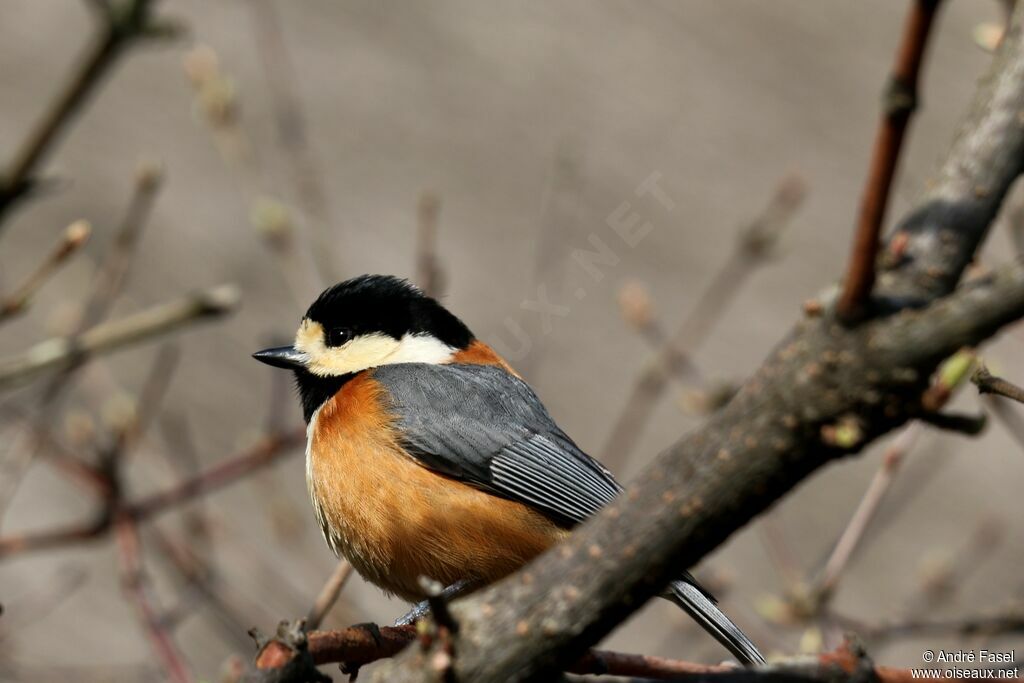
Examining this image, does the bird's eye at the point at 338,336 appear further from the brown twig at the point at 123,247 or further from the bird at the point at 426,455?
the brown twig at the point at 123,247

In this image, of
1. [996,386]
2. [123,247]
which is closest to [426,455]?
[123,247]

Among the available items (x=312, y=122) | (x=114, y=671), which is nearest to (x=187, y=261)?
(x=312, y=122)

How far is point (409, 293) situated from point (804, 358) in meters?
2.49

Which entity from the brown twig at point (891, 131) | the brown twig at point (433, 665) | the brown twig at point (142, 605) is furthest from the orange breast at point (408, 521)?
the brown twig at point (891, 131)

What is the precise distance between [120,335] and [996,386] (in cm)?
176

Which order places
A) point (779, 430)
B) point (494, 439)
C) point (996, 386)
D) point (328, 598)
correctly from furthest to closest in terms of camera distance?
point (494, 439) → point (328, 598) → point (996, 386) → point (779, 430)

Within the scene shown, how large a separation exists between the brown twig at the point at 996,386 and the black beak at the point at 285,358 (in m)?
2.50

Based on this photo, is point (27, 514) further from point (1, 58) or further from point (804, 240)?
point (804, 240)

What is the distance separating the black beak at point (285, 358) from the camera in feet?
13.0

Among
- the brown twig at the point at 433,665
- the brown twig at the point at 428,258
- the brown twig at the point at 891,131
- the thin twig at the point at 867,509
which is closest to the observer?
the brown twig at the point at 891,131

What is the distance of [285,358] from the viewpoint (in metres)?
3.98

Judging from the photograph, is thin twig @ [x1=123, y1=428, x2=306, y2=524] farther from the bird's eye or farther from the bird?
the bird's eye

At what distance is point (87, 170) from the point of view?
7238 mm

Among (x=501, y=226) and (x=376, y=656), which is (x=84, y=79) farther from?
(x=501, y=226)
